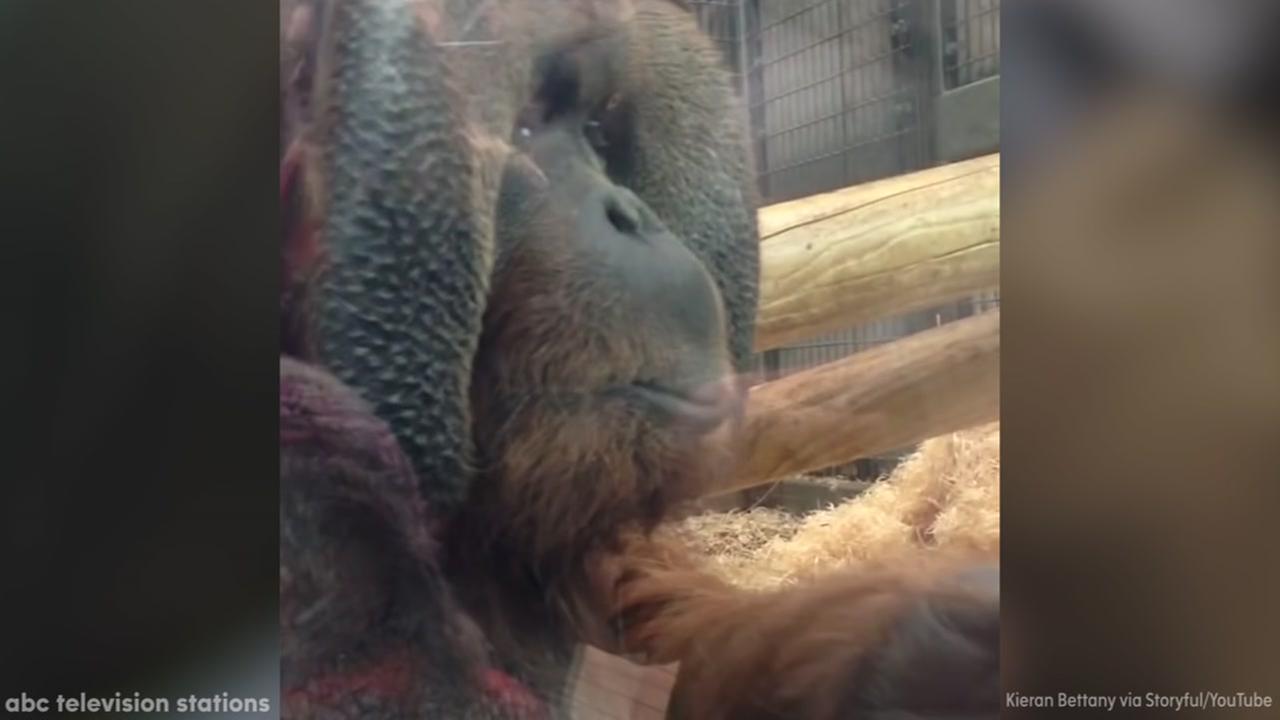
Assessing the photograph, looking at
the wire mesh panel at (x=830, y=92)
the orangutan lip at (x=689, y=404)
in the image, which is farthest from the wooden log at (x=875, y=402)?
the wire mesh panel at (x=830, y=92)

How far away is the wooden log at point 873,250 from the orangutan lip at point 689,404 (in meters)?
0.11

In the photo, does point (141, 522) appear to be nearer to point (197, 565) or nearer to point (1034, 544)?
point (197, 565)

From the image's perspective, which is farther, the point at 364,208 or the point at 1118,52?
the point at 1118,52

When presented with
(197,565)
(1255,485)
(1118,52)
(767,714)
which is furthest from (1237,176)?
(197,565)

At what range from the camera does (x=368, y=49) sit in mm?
1372

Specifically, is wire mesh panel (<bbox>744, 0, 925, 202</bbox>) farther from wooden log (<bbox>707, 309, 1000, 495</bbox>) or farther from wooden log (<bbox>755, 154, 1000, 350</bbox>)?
wooden log (<bbox>707, 309, 1000, 495</bbox>)

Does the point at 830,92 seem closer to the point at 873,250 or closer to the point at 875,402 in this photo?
the point at 873,250

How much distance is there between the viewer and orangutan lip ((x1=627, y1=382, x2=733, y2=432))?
4.75 ft

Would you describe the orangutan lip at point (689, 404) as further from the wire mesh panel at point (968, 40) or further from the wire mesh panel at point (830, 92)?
the wire mesh panel at point (968, 40)

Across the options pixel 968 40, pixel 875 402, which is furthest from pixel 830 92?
pixel 875 402

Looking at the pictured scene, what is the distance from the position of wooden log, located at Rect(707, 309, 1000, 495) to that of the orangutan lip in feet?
0.16

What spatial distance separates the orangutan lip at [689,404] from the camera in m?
1.45

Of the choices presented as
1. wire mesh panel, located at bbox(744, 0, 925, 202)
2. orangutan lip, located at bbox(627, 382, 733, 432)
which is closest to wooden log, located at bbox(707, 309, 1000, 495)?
orangutan lip, located at bbox(627, 382, 733, 432)

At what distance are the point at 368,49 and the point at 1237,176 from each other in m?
1.33
